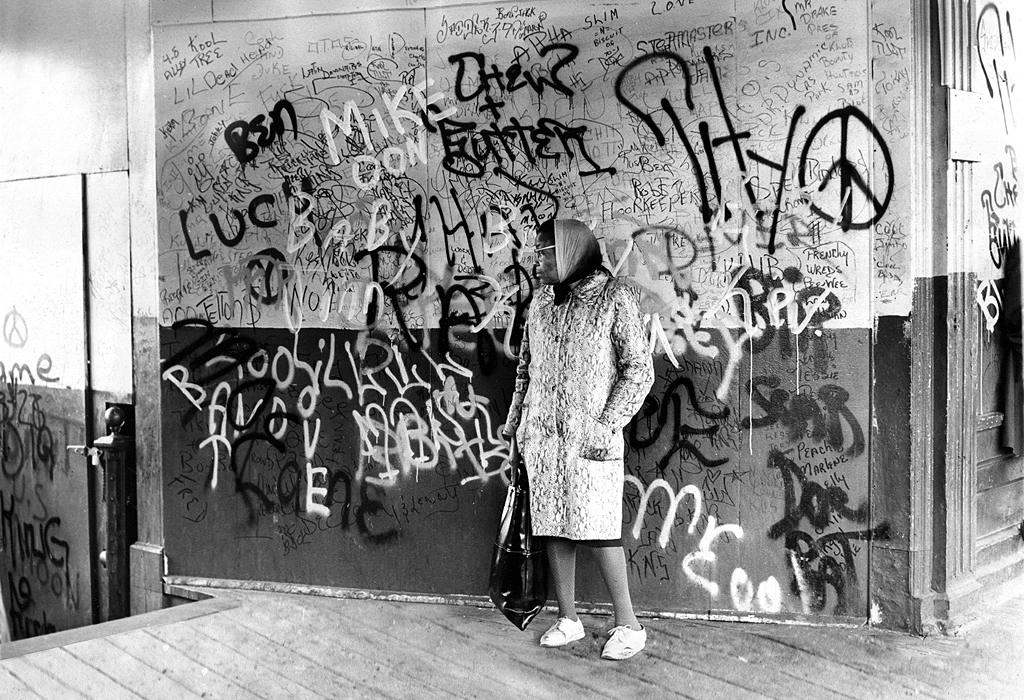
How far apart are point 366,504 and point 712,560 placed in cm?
205

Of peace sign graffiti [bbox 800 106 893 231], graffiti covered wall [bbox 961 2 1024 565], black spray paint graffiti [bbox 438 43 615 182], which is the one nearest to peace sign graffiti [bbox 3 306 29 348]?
black spray paint graffiti [bbox 438 43 615 182]

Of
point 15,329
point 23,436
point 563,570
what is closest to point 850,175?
point 563,570

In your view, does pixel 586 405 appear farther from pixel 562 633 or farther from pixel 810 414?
pixel 810 414

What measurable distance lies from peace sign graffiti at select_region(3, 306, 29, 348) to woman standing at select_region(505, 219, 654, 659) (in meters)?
4.29

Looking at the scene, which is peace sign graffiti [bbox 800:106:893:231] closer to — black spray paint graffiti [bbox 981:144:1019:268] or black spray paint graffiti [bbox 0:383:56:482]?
black spray paint graffiti [bbox 981:144:1019:268]

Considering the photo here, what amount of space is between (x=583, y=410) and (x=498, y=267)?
1176 mm

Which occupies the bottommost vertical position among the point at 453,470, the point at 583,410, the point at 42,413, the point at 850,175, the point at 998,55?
the point at 453,470

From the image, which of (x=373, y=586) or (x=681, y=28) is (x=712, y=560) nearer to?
(x=373, y=586)

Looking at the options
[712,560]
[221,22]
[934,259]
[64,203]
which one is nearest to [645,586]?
[712,560]

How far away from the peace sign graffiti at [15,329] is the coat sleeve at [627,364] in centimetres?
468

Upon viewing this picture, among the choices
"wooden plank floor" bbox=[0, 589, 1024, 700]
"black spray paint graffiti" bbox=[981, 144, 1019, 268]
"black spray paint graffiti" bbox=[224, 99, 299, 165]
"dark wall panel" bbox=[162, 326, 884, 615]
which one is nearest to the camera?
"wooden plank floor" bbox=[0, 589, 1024, 700]

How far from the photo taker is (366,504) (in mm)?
5457

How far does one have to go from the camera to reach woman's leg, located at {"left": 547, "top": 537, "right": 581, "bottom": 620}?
454cm

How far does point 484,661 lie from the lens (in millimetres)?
4398
